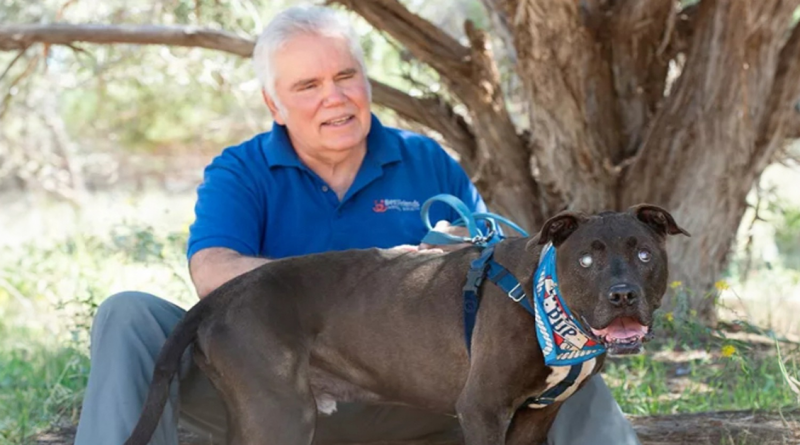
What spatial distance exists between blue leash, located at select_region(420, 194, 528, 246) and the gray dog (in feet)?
0.60

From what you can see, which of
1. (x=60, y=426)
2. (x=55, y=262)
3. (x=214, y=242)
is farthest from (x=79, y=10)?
(x=214, y=242)

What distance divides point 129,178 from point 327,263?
53.8ft

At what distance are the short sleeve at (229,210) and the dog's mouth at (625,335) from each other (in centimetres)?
157

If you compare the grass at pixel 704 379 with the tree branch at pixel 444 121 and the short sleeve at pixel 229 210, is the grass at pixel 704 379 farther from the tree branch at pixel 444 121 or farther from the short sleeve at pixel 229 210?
the short sleeve at pixel 229 210

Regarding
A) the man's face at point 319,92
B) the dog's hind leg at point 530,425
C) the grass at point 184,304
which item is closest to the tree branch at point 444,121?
the grass at point 184,304

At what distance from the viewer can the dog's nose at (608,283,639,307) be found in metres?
3.12

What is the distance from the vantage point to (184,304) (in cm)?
706

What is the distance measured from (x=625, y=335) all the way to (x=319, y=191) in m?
1.72

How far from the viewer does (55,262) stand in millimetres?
9141

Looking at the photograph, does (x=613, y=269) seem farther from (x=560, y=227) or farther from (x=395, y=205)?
(x=395, y=205)

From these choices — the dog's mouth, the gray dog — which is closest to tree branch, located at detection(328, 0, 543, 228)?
the gray dog

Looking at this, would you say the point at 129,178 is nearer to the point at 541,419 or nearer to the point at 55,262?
the point at 55,262

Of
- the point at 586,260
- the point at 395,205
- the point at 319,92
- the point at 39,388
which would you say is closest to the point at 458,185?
the point at 395,205

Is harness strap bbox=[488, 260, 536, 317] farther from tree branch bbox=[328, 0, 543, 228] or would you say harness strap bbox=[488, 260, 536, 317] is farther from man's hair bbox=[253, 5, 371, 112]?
tree branch bbox=[328, 0, 543, 228]
